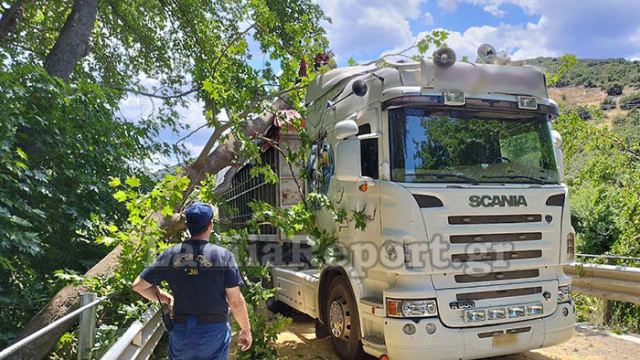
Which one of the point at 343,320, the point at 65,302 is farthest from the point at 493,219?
the point at 65,302

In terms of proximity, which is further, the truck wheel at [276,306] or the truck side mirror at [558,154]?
the truck wheel at [276,306]

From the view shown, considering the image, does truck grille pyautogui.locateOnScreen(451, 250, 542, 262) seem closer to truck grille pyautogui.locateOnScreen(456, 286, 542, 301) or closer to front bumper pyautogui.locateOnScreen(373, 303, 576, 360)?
truck grille pyautogui.locateOnScreen(456, 286, 542, 301)

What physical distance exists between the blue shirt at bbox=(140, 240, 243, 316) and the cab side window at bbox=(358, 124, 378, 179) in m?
2.08

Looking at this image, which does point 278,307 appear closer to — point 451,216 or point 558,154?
point 451,216

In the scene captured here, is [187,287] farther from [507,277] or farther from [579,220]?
[579,220]

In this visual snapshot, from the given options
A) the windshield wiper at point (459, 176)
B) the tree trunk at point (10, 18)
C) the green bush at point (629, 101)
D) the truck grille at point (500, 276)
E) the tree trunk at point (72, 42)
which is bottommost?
the truck grille at point (500, 276)

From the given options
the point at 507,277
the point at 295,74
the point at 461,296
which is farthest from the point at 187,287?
the point at 295,74

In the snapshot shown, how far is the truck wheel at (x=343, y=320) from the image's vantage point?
15.8 feet

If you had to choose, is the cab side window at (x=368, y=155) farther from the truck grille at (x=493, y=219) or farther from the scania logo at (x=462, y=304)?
the scania logo at (x=462, y=304)

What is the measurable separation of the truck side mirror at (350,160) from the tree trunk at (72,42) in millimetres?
6237

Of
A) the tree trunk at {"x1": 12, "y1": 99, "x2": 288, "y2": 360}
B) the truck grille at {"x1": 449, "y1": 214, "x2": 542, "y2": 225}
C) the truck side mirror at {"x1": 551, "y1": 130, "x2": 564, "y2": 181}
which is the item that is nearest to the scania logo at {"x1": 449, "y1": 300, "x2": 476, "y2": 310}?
the truck grille at {"x1": 449, "y1": 214, "x2": 542, "y2": 225}

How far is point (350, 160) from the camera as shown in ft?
15.1

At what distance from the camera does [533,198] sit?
4578 millimetres

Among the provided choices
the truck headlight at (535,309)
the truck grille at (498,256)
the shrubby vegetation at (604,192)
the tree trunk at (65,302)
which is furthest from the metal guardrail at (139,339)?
the shrubby vegetation at (604,192)
